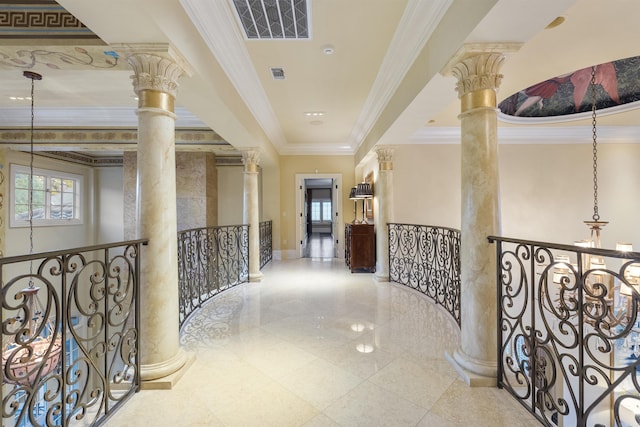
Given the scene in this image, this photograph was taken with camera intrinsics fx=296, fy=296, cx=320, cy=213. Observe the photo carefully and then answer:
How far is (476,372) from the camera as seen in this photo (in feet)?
7.51

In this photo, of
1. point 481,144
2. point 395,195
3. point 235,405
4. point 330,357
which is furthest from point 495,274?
point 395,195

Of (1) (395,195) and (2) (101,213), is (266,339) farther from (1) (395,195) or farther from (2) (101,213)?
(2) (101,213)

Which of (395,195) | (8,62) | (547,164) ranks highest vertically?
(8,62)

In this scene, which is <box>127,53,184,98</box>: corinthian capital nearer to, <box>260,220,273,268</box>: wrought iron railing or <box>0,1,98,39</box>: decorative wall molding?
<box>0,1,98,39</box>: decorative wall molding

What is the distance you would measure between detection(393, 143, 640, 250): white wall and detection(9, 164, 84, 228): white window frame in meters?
9.06

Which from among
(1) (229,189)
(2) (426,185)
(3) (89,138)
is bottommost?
(2) (426,185)

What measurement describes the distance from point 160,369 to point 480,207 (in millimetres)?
2816

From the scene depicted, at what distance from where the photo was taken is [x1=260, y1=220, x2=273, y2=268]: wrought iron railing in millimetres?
7439

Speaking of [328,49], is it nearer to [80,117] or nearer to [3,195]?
[80,117]

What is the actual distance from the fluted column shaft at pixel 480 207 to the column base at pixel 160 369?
7.61 feet

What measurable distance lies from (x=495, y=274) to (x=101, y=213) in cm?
1095

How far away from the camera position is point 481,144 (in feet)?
7.74

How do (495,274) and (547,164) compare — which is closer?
(495,274)

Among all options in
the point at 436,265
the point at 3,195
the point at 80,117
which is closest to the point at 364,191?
the point at 436,265
